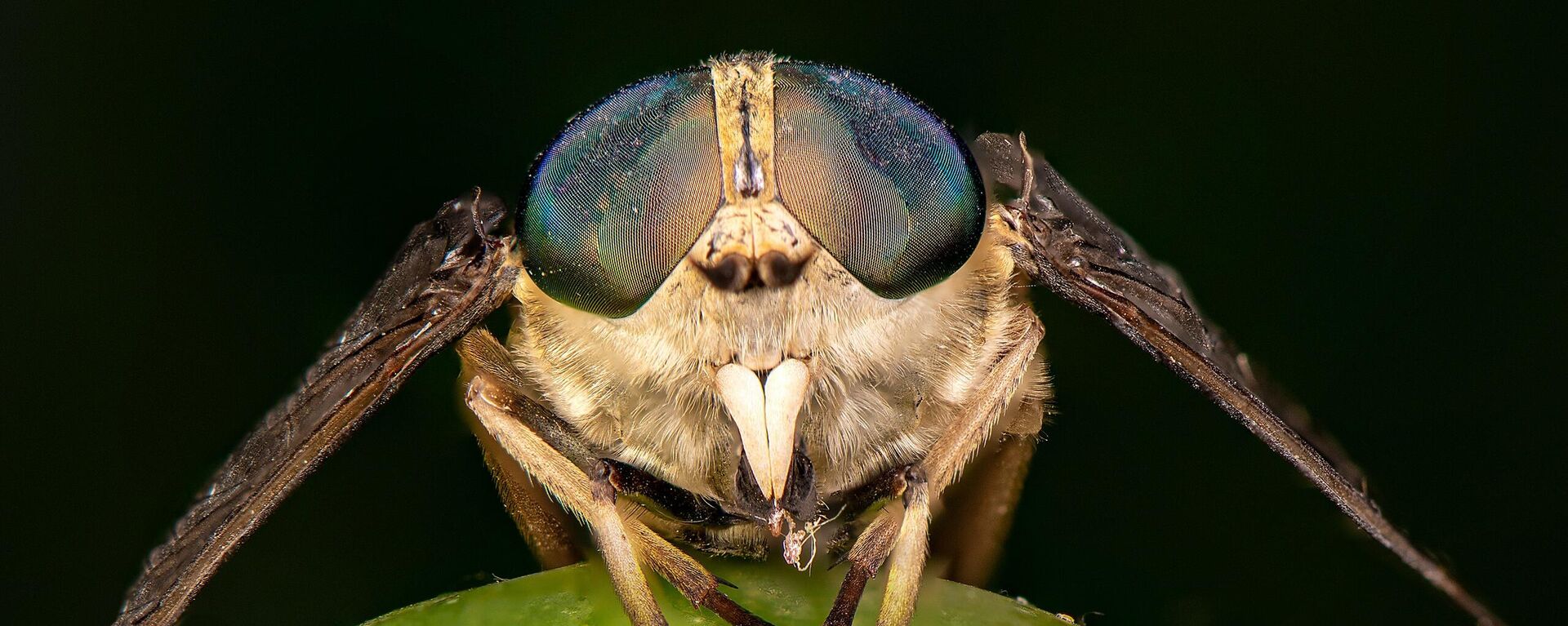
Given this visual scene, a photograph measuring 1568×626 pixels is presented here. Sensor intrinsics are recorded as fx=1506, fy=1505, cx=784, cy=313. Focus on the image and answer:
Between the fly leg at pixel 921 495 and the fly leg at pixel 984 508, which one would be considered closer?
the fly leg at pixel 921 495

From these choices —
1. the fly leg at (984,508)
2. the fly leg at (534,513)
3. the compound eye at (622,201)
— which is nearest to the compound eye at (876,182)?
the compound eye at (622,201)

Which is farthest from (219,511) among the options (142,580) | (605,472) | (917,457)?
(917,457)

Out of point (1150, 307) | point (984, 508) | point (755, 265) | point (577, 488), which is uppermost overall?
point (1150, 307)

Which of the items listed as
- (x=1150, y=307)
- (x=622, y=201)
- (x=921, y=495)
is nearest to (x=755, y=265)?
(x=622, y=201)

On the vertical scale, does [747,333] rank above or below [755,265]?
below

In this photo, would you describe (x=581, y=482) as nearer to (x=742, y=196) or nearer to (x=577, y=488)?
(x=577, y=488)

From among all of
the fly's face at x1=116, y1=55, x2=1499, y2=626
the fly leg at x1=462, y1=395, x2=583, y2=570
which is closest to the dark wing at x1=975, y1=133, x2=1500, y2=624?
the fly's face at x1=116, y1=55, x2=1499, y2=626

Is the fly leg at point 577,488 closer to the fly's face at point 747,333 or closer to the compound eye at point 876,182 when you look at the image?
the fly's face at point 747,333
